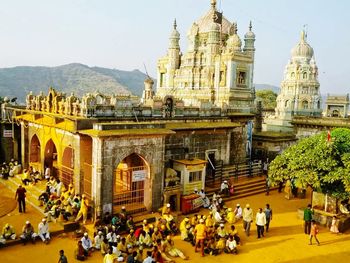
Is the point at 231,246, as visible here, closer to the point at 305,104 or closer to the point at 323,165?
the point at 323,165

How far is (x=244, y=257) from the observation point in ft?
44.4

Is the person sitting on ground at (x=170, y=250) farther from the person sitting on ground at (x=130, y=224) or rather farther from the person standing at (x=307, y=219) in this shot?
the person standing at (x=307, y=219)

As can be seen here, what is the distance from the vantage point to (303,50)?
5488 cm

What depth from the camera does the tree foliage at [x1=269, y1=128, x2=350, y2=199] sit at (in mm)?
15725

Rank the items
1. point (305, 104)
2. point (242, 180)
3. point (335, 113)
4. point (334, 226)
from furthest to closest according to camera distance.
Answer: point (335, 113) → point (305, 104) → point (242, 180) → point (334, 226)

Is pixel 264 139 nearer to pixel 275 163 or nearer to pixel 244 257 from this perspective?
pixel 275 163

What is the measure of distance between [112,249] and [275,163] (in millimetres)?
9971

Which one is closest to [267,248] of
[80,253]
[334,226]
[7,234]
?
[334,226]

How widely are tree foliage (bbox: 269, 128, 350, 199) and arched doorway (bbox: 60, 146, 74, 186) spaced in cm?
1147

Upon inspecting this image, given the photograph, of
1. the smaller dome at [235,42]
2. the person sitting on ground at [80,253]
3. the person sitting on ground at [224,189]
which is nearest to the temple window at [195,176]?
the person sitting on ground at [224,189]

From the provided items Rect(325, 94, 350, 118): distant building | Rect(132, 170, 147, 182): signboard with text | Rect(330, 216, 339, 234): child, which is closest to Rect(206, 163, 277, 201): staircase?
Rect(132, 170, 147, 182): signboard with text

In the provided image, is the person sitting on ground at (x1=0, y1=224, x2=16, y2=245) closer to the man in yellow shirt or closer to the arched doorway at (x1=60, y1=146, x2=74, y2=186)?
the arched doorway at (x1=60, y1=146, x2=74, y2=186)

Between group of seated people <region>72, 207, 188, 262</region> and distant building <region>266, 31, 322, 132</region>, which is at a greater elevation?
distant building <region>266, 31, 322, 132</region>

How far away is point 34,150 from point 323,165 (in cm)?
1828
